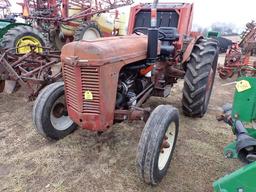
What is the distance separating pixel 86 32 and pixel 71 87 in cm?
569

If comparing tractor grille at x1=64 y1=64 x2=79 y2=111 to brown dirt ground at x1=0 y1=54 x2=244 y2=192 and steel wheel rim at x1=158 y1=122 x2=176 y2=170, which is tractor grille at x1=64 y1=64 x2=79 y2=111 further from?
steel wheel rim at x1=158 y1=122 x2=176 y2=170

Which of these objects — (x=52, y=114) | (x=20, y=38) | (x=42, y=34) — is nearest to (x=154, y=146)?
(x=52, y=114)

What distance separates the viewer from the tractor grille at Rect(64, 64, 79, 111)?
8.30 feet

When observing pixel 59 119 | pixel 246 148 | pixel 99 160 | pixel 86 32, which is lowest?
pixel 99 160

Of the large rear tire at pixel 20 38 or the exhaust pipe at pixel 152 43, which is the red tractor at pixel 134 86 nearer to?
the exhaust pipe at pixel 152 43

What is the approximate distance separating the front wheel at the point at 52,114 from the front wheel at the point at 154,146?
1288 millimetres

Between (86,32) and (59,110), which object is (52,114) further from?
(86,32)

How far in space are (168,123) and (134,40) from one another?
3.46 ft

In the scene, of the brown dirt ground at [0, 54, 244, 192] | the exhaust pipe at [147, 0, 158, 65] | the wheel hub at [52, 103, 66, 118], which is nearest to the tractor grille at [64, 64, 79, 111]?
the wheel hub at [52, 103, 66, 118]

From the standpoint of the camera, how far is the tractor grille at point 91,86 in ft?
7.72

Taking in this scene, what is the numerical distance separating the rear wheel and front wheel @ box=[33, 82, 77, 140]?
15.6 ft

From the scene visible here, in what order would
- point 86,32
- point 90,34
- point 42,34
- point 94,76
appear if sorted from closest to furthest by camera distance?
point 94,76 < point 42,34 < point 86,32 < point 90,34

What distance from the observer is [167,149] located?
104 inches

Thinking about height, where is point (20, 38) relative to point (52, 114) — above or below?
above
